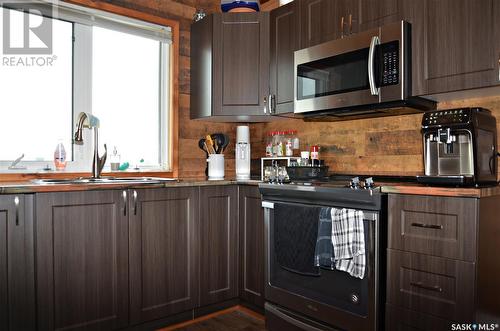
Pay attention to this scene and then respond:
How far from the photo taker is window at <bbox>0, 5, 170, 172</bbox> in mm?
2523

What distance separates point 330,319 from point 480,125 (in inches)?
46.6

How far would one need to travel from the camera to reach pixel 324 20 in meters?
2.50

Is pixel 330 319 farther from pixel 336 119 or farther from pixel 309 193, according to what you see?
pixel 336 119

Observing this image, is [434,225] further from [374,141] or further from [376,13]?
[376,13]

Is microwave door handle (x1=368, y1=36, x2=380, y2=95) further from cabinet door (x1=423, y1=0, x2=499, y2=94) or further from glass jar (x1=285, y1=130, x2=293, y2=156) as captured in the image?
glass jar (x1=285, y1=130, x2=293, y2=156)

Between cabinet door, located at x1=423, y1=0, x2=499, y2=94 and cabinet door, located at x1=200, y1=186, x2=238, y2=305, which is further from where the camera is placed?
cabinet door, located at x1=200, y1=186, x2=238, y2=305

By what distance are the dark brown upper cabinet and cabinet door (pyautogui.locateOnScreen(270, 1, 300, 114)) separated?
2.8 inches

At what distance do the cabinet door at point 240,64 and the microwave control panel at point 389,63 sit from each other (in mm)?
950

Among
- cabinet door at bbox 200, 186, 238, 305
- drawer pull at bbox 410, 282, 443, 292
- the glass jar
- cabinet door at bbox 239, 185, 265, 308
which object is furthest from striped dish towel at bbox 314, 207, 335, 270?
the glass jar

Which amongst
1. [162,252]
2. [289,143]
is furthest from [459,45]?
[162,252]

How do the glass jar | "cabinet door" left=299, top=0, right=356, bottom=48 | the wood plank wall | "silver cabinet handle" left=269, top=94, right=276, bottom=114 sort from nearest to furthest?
"cabinet door" left=299, top=0, right=356, bottom=48, "silver cabinet handle" left=269, top=94, right=276, bottom=114, the glass jar, the wood plank wall

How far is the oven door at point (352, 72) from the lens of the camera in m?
2.09

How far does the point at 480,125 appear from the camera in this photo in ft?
5.95
